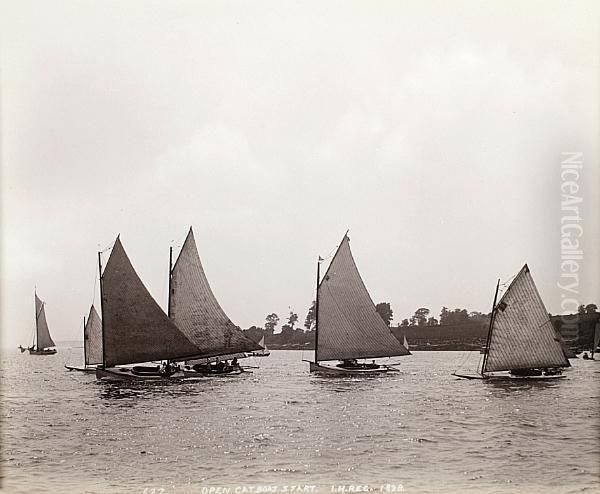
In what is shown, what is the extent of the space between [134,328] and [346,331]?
24.3 ft

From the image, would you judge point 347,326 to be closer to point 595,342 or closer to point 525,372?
point 525,372

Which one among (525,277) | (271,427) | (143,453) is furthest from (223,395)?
(525,277)

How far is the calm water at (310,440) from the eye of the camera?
11070 mm

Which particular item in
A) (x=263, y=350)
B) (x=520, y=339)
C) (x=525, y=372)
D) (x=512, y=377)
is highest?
(x=520, y=339)

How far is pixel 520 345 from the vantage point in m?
21.2

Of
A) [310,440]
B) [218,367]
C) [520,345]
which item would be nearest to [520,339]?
[520,345]

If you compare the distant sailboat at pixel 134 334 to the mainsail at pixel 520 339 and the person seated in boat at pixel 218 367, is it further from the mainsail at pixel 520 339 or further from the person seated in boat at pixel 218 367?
the mainsail at pixel 520 339

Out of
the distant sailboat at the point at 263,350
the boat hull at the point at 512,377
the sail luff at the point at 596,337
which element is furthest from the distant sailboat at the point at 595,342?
the distant sailboat at the point at 263,350

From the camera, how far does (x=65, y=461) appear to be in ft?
39.0

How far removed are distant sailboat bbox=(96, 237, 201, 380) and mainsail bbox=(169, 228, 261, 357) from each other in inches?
58.0

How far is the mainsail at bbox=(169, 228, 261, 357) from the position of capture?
81.1 feet

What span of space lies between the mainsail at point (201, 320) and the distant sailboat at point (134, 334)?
1.47m

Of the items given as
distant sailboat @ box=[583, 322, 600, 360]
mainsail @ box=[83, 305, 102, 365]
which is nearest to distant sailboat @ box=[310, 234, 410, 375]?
distant sailboat @ box=[583, 322, 600, 360]

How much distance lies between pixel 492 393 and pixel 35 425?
36.9ft
